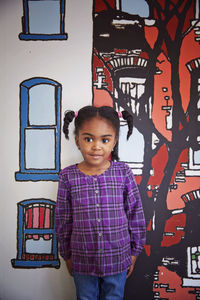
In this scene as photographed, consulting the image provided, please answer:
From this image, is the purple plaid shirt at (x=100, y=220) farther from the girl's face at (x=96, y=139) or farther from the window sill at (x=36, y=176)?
the window sill at (x=36, y=176)

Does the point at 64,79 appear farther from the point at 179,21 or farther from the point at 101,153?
the point at 179,21

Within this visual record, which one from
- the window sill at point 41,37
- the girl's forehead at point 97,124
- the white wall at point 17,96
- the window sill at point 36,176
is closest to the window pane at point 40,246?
the white wall at point 17,96

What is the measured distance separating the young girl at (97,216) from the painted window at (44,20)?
0.54 meters

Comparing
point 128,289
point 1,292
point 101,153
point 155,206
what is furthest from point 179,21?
point 1,292

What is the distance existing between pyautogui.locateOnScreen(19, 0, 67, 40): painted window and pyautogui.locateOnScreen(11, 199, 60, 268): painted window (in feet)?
3.13

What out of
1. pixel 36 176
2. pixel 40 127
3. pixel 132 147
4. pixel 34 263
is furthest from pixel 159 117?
pixel 34 263

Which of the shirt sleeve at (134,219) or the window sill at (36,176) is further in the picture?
the window sill at (36,176)

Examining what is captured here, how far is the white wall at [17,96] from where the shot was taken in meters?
1.21

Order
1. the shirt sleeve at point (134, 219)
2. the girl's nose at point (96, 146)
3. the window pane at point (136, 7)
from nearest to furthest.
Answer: the girl's nose at point (96, 146) < the shirt sleeve at point (134, 219) < the window pane at point (136, 7)

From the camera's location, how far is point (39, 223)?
124 cm

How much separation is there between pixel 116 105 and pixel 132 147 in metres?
0.26

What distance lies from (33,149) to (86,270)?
2.28ft

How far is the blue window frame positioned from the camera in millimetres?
1226

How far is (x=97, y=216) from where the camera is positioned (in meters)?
0.97
